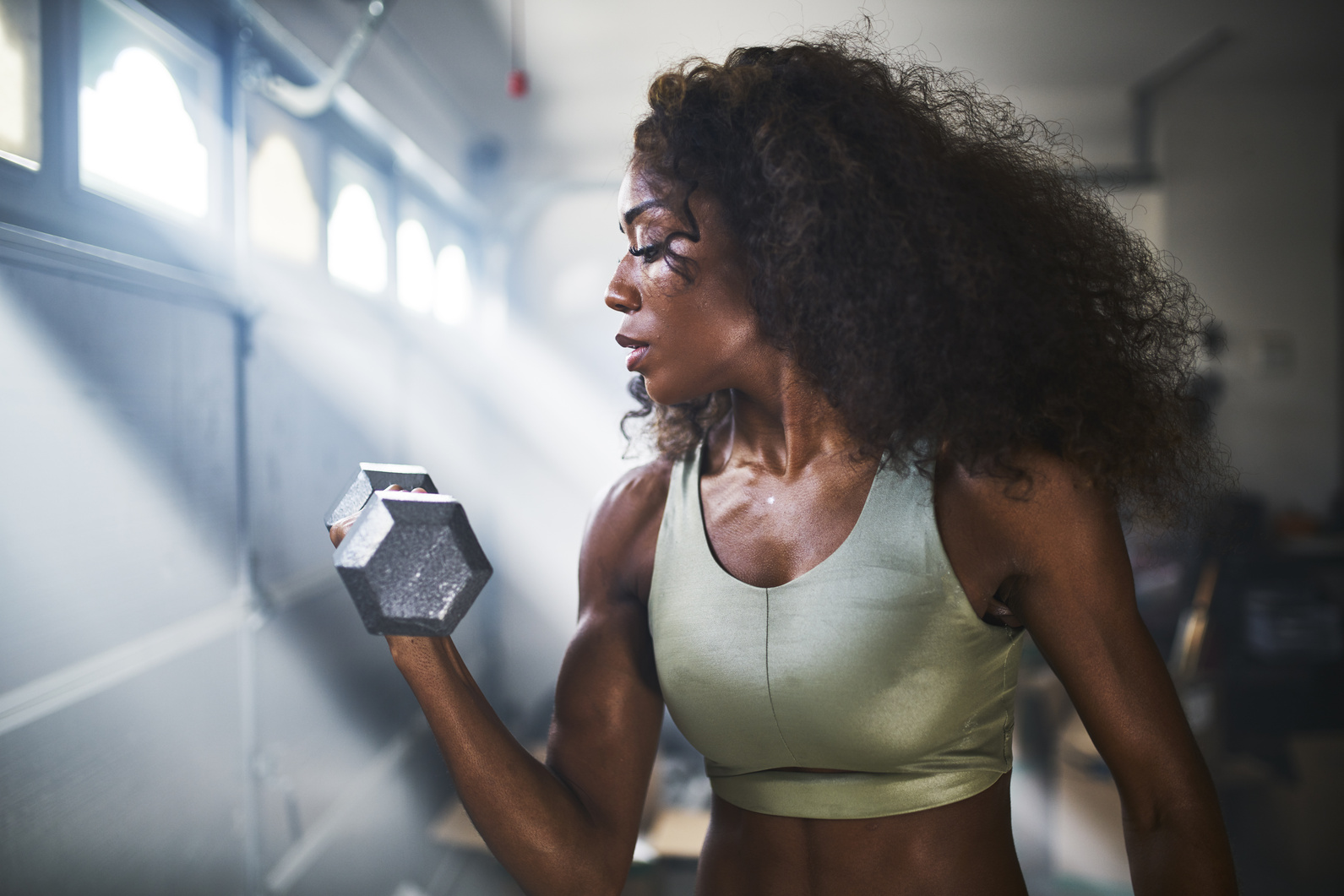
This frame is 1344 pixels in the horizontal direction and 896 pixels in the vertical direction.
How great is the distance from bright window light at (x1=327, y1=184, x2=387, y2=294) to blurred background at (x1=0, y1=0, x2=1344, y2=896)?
0.02m

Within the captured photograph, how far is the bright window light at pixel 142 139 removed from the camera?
1583mm

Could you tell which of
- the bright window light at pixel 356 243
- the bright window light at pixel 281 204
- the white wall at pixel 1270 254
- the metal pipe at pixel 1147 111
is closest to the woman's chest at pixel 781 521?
the bright window light at pixel 281 204

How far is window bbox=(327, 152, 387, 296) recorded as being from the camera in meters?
2.88

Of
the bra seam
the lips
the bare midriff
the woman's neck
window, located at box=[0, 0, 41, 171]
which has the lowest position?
the bare midriff

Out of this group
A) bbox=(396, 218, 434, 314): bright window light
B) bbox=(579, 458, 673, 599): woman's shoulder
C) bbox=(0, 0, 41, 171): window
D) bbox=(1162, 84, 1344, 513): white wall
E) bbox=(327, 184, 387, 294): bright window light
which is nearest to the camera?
bbox=(579, 458, 673, 599): woman's shoulder

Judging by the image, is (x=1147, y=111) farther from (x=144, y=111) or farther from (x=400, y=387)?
(x=144, y=111)

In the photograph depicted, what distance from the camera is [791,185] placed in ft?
2.85

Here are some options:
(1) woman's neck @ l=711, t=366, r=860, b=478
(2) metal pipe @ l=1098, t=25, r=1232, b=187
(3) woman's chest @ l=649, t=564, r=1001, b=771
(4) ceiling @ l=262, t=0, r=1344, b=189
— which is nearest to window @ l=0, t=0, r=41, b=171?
(1) woman's neck @ l=711, t=366, r=860, b=478

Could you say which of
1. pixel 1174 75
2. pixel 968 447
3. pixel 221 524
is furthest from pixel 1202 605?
pixel 221 524

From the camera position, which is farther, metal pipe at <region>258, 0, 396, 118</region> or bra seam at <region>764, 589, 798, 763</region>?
metal pipe at <region>258, 0, 396, 118</region>

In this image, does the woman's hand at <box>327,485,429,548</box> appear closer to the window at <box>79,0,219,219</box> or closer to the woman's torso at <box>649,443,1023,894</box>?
the woman's torso at <box>649,443,1023,894</box>

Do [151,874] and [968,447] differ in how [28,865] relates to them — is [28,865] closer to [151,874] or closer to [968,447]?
[151,874]

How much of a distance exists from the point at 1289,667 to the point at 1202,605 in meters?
0.81

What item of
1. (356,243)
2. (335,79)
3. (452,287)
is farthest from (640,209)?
(452,287)
